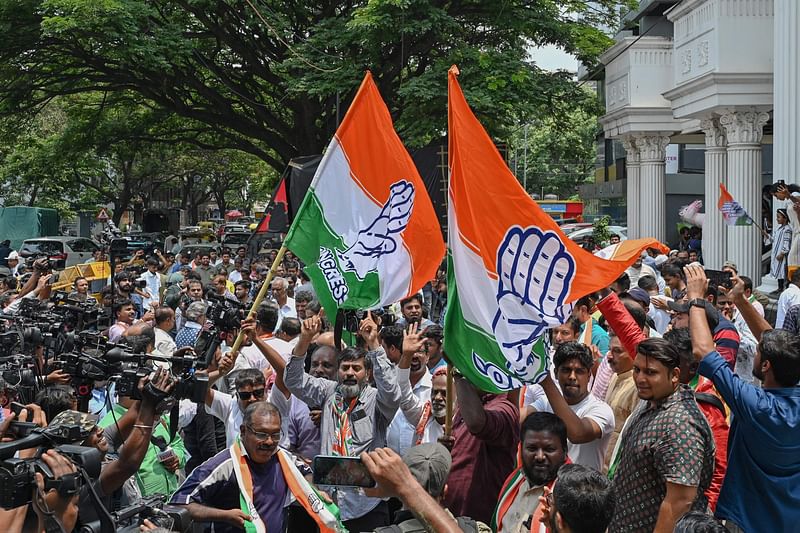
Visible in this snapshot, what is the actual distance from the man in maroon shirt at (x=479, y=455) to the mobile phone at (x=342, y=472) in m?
1.78

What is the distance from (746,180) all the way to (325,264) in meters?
12.3

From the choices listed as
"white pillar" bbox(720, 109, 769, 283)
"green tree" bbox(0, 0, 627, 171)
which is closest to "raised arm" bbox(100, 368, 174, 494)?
"green tree" bbox(0, 0, 627, 171)

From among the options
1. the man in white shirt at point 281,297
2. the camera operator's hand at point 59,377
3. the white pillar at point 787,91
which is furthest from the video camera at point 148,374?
the white pillar at point 787,91

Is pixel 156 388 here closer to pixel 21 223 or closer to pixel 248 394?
pixel 248 394

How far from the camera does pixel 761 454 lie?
181 inches

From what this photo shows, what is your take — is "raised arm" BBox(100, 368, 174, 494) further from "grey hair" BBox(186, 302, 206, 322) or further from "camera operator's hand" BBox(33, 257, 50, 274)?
"camera operator's hand" BBox(33, 257, 50, 274)

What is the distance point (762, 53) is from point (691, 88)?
1.67 metres

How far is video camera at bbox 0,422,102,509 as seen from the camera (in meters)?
3.39

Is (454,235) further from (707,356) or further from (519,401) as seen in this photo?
(707,356)

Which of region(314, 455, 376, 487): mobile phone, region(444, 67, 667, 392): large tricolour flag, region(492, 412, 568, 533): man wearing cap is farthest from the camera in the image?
region(444, 67, 667, 392): large tricolour flag

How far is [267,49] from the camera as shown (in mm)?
24359

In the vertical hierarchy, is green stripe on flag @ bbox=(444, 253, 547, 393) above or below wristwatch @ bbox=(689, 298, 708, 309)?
below

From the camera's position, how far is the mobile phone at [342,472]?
3309mm

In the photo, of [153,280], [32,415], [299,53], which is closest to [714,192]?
[299,53]
